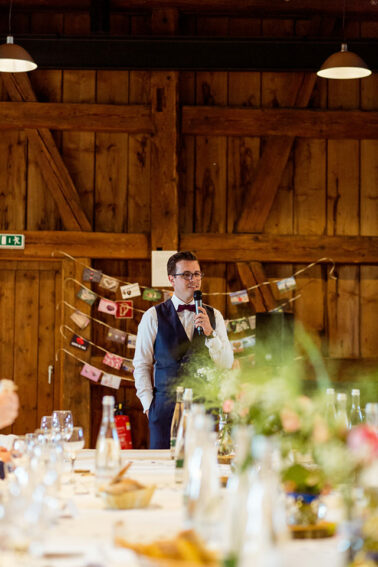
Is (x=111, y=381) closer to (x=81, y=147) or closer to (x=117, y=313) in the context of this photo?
(x=117, y=313)

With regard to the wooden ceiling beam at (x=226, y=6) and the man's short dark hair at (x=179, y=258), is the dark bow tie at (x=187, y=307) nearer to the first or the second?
the man's short dark hair at (x=179, y=258)

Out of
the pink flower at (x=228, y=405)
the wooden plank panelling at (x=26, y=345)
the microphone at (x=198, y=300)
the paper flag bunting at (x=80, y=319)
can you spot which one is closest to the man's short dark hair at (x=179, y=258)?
the microphone at (x=198, y=300)

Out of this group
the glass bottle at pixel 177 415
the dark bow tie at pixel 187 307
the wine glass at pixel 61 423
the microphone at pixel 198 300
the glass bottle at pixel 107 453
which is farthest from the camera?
the dark bow tie at pixel 187 307

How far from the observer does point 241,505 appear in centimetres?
146

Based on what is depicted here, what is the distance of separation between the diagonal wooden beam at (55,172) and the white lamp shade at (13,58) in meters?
1.35

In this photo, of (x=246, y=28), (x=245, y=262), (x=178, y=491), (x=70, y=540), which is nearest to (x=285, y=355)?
(x=245, y=262)

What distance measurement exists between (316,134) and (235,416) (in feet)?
13.5

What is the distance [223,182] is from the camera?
6344 millimetres

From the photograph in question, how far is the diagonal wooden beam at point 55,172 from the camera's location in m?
6.18

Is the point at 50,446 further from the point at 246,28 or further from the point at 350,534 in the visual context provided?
the point at 246,28

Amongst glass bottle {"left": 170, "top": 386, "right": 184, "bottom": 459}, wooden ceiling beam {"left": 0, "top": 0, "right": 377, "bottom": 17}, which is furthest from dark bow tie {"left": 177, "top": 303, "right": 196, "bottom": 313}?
wooden ceiling beam {"left": 0, "top": 0, "right": 377, "bottom": 17}

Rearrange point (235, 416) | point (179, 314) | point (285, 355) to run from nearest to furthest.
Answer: point (235, 416) < point (179, 314) < point (285, 355)

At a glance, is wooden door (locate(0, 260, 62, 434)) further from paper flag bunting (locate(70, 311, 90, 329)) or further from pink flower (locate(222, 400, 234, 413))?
→ pink flower (locate(222, 400, 234, 413))

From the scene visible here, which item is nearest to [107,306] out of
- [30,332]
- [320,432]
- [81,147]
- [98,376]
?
[98,376]
